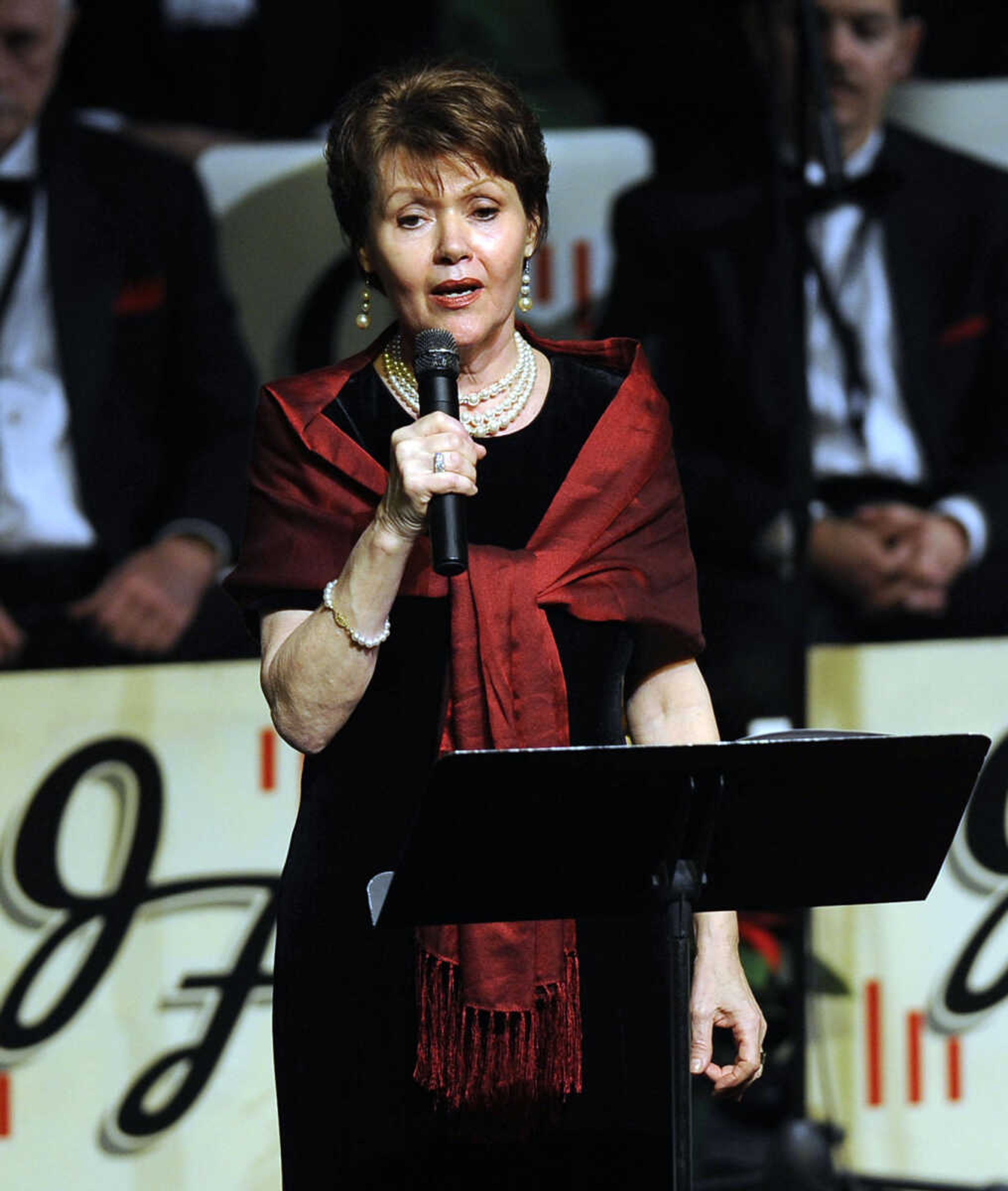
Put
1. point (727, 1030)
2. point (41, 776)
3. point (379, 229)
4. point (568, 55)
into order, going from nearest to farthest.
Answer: point (379, 229), point (727, 1030), point (41, 776), point (568, 55)

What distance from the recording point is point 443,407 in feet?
5.04

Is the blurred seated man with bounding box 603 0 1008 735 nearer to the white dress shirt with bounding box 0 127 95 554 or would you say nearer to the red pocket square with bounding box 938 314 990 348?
the red pocket square with bounding box 938 314 990 348

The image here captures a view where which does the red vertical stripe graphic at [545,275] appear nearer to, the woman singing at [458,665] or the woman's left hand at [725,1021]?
the woman singing at [458,665]

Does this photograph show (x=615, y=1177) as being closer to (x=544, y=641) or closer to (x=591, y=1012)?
(x=591, y=1012)

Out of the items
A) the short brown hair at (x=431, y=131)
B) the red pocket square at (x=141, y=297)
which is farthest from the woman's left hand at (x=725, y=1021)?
the red pocket square at (x=141, y=297)

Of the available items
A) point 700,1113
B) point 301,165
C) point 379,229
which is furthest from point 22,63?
point 700,1113

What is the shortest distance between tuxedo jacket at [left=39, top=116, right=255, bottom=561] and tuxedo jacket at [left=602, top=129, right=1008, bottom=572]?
2.20ft

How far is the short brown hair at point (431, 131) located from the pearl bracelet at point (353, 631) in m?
0.33

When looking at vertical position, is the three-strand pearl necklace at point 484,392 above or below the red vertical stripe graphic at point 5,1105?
above

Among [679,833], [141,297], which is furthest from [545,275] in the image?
[679,833]

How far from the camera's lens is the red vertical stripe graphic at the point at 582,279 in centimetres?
350

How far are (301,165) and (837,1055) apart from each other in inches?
68.8

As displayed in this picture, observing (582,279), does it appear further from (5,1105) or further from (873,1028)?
(5,1105)

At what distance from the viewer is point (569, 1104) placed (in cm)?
172
